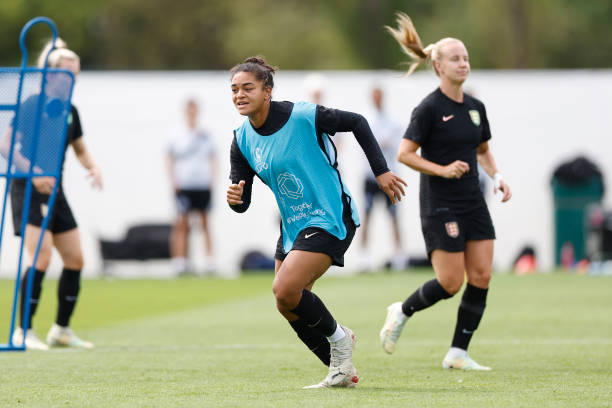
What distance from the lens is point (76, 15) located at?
159 feet

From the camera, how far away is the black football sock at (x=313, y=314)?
6570 millimetres

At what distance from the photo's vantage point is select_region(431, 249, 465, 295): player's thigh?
25.3 feet

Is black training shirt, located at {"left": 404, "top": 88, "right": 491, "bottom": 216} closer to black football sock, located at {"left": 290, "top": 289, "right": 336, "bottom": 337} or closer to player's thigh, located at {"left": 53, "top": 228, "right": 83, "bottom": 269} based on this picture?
black football sock, located at {"left": 290, "top": 289, "right": 336, "bottom": 337}

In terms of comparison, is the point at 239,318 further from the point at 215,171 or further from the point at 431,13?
the point at 431,13

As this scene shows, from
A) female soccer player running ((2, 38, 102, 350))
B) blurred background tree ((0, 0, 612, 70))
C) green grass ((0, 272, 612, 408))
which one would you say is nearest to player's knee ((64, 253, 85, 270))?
female soccer player running ((2, 38, 102, 350))

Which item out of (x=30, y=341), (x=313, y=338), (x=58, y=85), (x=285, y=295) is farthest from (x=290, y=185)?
(x=30, y=341)

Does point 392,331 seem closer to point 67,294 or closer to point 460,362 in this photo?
point 460,362

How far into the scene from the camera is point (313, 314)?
6582 millimetres

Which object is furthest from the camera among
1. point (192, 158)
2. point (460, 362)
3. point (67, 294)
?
point (192, 158)

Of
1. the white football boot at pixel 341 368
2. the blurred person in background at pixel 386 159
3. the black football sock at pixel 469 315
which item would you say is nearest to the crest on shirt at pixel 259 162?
the white football boot at pixel 341 368

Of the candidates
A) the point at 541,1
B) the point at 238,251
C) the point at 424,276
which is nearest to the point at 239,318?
the point at 424,276

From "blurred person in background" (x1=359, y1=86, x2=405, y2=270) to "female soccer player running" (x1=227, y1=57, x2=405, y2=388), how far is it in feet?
33.0

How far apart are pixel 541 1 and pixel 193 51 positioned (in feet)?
53.1

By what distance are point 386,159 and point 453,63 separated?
8.88 metres
